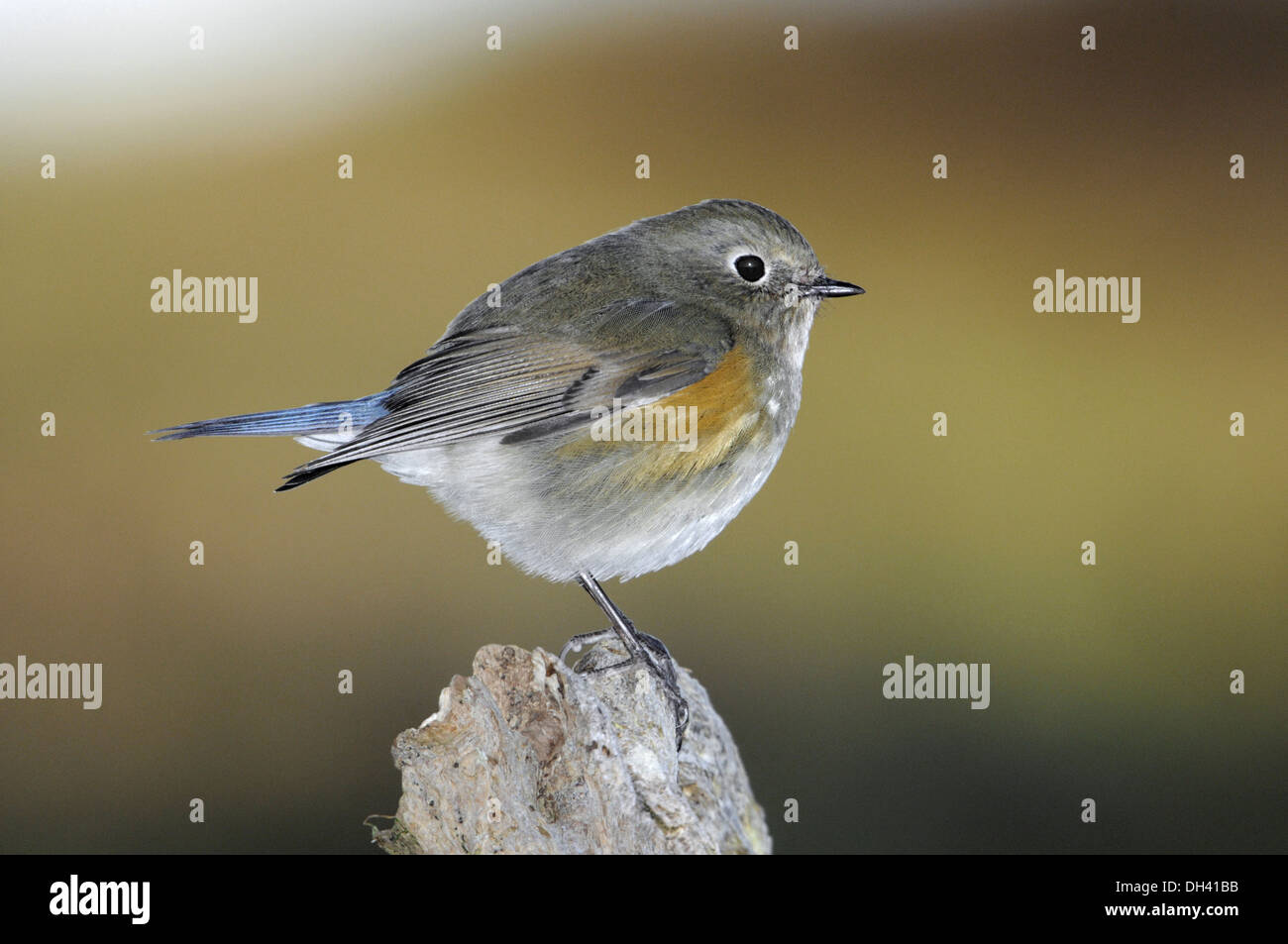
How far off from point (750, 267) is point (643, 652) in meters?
1.52

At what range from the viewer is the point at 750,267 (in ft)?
14.5

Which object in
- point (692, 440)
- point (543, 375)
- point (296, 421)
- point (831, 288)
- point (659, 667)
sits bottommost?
point (659, 667)

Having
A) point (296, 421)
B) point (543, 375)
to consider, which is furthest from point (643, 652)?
point (296, 421)

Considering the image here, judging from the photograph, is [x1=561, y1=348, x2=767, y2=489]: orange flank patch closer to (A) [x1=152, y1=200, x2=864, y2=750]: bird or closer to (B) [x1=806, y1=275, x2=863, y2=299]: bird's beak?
(A) [x1=152, y1=200, x2=864, y2=750]: bird

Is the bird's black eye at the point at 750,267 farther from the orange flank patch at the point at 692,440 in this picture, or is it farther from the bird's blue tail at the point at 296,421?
the bird's blue tail at the point at 296,421

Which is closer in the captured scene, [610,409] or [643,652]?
[610,409]

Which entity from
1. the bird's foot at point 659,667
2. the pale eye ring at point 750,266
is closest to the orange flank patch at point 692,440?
the pale eye ring at point 750,266

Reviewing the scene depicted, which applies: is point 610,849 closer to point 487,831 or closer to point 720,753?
point 487,831

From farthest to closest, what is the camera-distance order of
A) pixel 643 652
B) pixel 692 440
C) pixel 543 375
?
pixel 643 652 < pixel 543 375 < pixel 692 440

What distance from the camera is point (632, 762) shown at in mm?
3844

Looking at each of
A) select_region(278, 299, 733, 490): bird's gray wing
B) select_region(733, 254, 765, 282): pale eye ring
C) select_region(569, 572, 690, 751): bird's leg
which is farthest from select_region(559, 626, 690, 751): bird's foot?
select_region(733, 254, 765, 282): pale eye ring

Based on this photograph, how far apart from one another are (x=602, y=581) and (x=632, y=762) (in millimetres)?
784

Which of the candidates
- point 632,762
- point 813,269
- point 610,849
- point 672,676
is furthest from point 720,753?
point 813,269

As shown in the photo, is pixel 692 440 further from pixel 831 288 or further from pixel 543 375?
pixel 831 288
